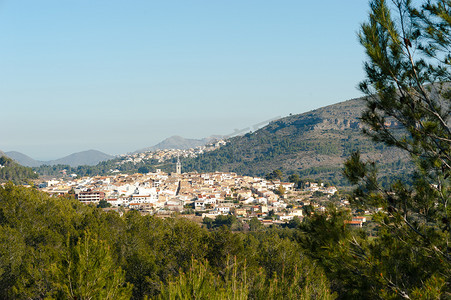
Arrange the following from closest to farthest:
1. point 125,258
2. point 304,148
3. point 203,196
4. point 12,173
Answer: point 125,258 → point 203,196 → point 12,173 → point 304,148

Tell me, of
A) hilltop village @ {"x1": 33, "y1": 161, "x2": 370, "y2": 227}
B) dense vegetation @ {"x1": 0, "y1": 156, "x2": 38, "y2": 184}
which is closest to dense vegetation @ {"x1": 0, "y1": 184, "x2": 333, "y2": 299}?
hilltop village @ {"x1": 33, "y1": 161, "x2": 370, "y2": 227}

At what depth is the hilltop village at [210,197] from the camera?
197 ft

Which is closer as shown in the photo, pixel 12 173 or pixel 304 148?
pixel 12 173

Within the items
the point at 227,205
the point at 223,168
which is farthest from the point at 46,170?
the point at 227,205

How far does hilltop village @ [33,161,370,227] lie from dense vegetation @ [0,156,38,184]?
393 centimetres

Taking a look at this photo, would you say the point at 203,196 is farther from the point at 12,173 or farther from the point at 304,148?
the point at 304,148

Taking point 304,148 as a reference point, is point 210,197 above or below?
below

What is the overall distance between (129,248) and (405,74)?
14.2m

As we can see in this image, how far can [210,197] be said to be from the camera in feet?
233

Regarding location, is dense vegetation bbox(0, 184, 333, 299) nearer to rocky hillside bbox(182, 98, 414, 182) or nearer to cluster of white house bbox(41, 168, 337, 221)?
cluster of white house bbox(41, 168, 337, 221)

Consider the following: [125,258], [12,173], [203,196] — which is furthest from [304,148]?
[125,258]

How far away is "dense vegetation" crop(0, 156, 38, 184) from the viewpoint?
2997 inches

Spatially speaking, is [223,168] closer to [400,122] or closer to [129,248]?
[129,248]

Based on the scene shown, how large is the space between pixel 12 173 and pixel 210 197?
35.7m
